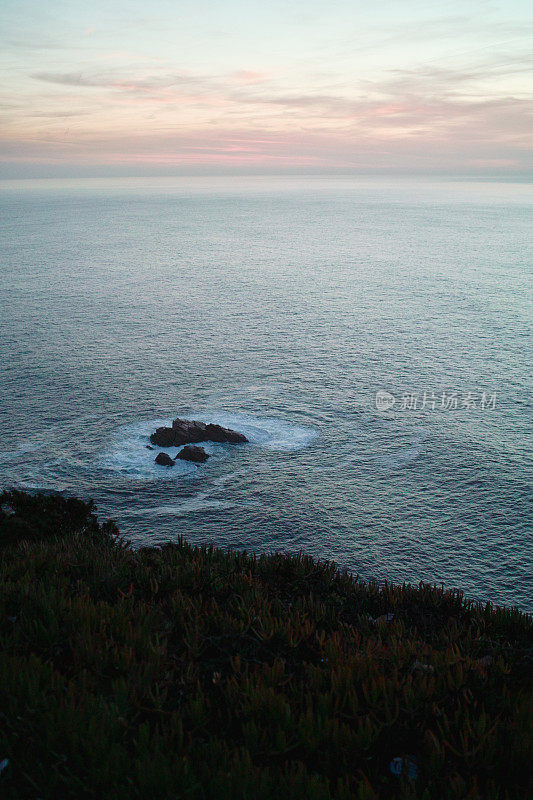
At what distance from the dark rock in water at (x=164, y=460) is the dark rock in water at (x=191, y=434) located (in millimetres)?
2688

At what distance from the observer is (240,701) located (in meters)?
7.86

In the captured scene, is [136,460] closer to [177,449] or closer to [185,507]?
[177,449]

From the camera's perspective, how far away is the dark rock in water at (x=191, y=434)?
65188 mm

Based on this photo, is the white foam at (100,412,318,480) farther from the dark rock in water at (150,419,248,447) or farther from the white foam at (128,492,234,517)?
the white foam at (128,492,234,517)

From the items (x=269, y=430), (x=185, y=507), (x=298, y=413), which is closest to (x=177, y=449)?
(x=185, y=507)

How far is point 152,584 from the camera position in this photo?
12.8 meters

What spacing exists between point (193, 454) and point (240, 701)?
55638mm

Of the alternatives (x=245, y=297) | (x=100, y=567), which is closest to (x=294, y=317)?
(x=245, y=297)

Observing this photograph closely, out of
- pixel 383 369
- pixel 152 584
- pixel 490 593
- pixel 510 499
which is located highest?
pixel 152 584

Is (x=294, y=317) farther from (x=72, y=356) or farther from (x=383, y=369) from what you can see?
(x=72, y=356)

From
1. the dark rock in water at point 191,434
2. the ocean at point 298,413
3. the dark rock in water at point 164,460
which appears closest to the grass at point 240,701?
the ocean at point 298,413

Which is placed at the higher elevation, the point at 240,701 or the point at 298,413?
the point at 240,701

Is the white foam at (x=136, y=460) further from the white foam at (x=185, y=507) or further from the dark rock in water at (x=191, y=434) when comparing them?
the white foam at (x=185, y=507)

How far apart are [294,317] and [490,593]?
7566cm
